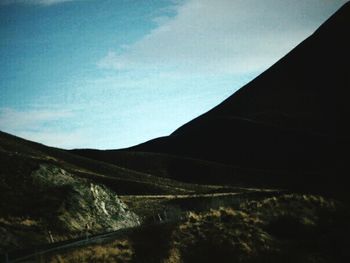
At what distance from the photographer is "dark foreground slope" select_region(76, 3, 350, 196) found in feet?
418

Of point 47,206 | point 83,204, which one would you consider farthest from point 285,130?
point 47,206

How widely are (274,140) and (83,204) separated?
4920 inches

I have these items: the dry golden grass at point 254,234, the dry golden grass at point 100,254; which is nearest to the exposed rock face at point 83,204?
the dry golden grass at point 254,234

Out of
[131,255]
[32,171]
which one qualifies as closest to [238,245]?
[131,255]

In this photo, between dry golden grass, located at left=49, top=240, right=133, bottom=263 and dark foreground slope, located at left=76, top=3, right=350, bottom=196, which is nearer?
dry golden grass, located at left=49, top=240, right=133, bottom=263

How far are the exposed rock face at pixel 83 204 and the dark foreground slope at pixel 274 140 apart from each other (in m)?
79.0

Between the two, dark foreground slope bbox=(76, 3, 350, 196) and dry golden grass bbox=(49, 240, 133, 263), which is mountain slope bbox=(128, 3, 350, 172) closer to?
dark foreground slope bbox=(76, 3, 350, 196)

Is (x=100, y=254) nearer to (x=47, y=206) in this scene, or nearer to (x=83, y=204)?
(x=47, y=206)

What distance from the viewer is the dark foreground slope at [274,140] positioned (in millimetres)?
127438

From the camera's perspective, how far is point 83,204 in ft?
106

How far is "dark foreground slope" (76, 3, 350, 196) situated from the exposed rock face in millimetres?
79049

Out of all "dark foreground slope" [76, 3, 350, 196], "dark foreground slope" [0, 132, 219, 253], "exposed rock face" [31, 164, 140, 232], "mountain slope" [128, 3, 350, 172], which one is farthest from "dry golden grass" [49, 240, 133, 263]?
"mountain slope" [128, 3, 350, 172]

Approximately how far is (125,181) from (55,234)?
214 feet

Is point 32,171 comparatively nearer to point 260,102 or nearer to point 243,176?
point 243,176
